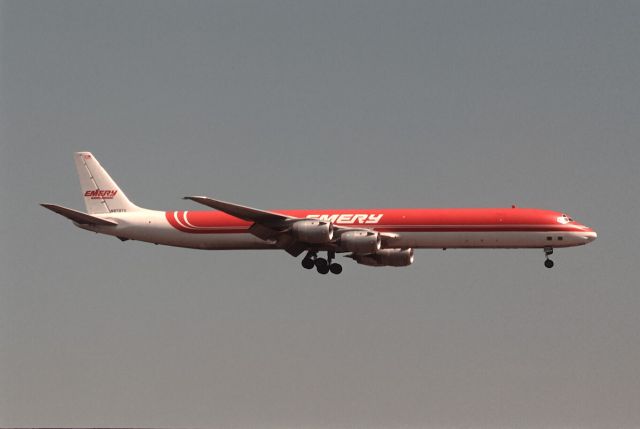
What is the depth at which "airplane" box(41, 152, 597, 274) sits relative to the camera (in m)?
62.2

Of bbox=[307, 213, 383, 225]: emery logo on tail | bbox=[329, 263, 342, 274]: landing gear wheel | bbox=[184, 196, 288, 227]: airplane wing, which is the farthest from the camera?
bbox=[329, 263, 342, 274]: landing gear wheel

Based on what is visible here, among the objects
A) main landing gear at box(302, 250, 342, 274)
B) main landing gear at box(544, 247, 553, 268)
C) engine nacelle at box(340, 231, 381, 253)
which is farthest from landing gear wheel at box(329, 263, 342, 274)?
main landing gear at box(544, 247, 553, 268)

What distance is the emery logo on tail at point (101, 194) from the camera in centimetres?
7312

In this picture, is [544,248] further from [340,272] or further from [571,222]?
[340,272]

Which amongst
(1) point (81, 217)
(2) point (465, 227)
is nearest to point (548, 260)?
(2) point (465, 227)

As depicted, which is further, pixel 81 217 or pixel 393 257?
pixel 81 217

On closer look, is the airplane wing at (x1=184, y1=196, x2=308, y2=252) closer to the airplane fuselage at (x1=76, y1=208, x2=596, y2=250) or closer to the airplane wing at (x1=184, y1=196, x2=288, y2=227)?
the airplane wing at (x1=184, y1=196, x2=288, y2=227)

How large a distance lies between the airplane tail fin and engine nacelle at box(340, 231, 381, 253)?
17483 millimetres

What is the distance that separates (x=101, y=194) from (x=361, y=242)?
21501mm

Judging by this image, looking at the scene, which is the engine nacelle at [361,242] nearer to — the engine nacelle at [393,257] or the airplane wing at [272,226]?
the airplane wing at [272,226]

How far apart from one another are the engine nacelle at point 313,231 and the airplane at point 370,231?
59 millimetres

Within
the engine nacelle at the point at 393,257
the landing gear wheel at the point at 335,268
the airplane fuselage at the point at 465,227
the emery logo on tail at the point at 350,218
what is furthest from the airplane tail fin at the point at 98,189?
the engine nacelle at the point at 393,257

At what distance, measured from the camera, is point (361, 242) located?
202 ft

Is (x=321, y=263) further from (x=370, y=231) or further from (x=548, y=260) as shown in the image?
(x=548, y=260)
